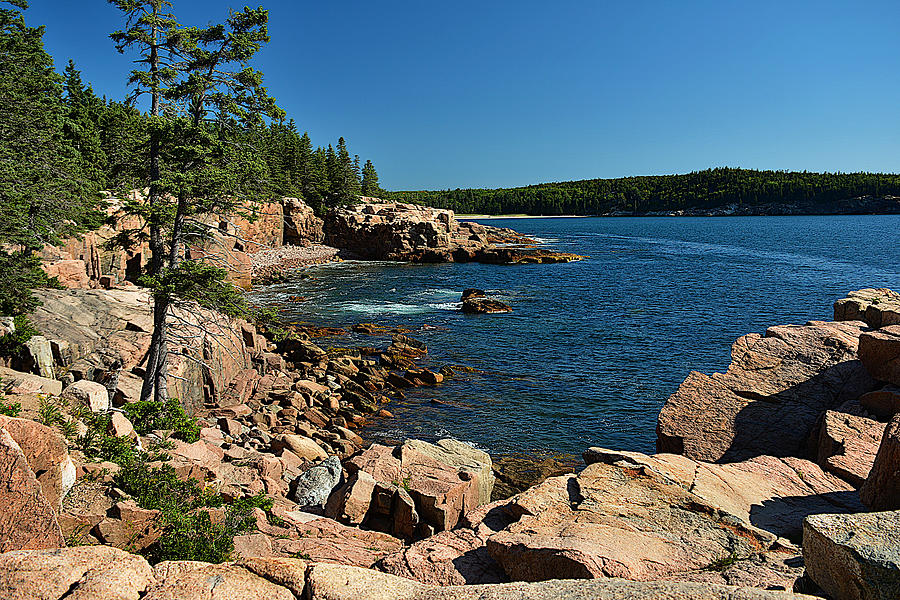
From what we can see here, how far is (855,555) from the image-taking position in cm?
514

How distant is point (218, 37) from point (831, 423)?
62.7ft

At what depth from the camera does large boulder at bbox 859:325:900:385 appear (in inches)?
533

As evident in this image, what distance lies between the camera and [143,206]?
608 inches

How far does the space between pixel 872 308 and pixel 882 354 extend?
618cm

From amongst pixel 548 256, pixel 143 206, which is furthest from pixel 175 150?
pixel 548 256

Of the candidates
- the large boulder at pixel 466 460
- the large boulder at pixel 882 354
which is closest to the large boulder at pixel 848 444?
the large boulder at pixel 882 354

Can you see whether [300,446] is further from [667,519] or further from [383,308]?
[383,308]

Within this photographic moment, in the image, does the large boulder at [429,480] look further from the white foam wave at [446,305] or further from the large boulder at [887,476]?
the white foam wave at [446,305]

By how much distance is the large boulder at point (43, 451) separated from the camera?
6.82 m

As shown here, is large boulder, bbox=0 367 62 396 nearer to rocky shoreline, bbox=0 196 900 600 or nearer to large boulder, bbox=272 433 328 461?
rocky shoreline, bbox=0 196 900 600

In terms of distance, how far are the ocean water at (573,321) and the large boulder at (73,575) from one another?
16538mm

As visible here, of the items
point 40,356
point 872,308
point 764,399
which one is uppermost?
point 872,308

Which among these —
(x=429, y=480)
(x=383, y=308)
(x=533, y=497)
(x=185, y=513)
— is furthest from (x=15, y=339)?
(x=383, y=308)

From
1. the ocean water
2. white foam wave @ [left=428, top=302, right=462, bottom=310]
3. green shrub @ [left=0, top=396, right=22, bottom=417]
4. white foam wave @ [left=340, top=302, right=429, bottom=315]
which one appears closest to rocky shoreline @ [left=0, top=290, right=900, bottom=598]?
green shrub @ [left=0, top=396, right=22, bottom=417]
